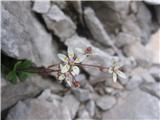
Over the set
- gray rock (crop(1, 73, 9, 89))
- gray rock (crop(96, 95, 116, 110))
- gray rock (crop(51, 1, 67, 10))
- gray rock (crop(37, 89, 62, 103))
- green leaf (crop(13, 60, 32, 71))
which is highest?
gray rock (crop(51, 1, 67, 10))

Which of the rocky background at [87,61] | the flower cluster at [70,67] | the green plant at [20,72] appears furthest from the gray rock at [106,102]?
the flower cluster at [70,67]

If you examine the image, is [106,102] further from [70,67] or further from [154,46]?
[70,67]

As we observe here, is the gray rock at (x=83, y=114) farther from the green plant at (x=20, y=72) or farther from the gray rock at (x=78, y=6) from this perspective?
the gray rock at (x=78, y=6)

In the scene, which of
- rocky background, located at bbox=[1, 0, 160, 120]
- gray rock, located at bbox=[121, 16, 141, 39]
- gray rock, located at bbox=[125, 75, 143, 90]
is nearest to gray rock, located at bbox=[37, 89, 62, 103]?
rocky background, located at bbox=[1, 0, 160, 120]

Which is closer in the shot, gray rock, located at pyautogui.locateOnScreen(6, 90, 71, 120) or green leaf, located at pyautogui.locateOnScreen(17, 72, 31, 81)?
green leaf, located at pyautogui.locateOnScreen(17, 72, 31, 81)

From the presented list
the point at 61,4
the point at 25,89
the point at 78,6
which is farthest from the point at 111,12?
the point at 25,89

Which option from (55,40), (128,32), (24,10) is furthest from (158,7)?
(24,10)

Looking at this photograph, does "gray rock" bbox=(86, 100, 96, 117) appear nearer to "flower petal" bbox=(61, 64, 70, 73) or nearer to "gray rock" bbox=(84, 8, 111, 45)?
"gray rock" bbox=(84, 8, 111, 45)
